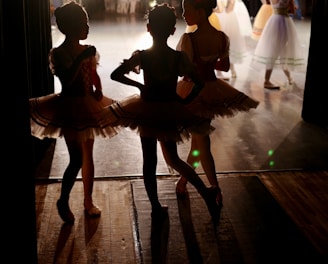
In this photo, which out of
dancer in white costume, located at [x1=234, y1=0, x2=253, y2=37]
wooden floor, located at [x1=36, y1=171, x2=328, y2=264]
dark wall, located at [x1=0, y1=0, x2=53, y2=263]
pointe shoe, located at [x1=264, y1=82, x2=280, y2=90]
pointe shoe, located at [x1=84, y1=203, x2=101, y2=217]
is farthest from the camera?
dancer in white costume, located at [x1=234, y1=0, x2=253, y2=37]

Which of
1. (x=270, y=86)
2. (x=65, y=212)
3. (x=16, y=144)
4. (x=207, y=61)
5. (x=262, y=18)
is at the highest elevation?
(x=207, y=61)

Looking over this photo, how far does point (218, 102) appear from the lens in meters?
4.09

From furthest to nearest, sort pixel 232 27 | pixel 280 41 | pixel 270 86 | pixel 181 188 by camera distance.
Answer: pixel 232 27
pixel 270 86
pixel 280 41
pixel 181 188

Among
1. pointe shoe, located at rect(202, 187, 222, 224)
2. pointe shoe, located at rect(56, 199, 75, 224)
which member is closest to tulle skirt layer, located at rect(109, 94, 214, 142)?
pointe shoe, located at rect(202, 187, 222, 224)

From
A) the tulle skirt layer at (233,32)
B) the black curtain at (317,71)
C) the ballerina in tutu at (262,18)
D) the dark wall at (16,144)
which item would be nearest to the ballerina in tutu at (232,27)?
the tulle skirt layer at (233,32)

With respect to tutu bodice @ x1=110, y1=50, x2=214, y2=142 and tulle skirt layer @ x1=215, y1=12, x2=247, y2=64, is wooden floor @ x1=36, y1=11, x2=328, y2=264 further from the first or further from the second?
tulle skirt layer @ x1=215, y1=12, x2=247, y2=64

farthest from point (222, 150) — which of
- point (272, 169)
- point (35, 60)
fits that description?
point (35, 60)

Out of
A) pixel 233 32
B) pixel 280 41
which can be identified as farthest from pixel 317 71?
pixel 233 32

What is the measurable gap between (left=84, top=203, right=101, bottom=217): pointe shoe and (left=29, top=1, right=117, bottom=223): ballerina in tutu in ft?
1.48

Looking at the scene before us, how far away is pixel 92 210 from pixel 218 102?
113 cm

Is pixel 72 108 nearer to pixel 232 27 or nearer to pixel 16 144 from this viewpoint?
pixel 16 144

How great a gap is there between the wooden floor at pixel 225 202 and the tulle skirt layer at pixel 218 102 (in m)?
0.73

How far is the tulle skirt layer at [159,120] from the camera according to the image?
3.72m

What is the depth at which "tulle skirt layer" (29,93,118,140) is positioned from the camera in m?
3.78
